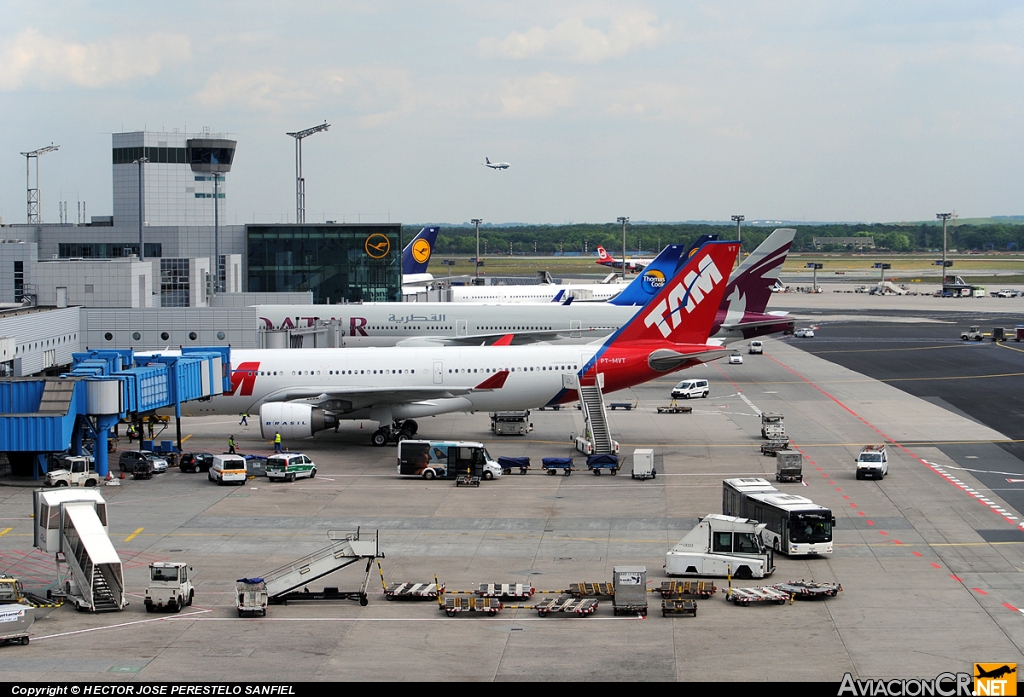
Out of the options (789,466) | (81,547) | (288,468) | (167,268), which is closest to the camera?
(81,547)

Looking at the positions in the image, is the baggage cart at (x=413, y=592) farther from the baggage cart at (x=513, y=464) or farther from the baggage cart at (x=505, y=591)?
the baggage cart at (x=513, y=464)

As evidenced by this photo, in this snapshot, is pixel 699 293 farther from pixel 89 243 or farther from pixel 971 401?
pixel 89 243

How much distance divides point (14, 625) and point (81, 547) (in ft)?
13.8

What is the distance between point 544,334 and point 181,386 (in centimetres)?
3533

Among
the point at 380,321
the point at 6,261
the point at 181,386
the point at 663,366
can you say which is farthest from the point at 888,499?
the point at 6,261

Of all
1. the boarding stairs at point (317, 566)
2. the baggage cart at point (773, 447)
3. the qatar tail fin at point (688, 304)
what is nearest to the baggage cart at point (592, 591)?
the boarding stairs at point (317, 566)

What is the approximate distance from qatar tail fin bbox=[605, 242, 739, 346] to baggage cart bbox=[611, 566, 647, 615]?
2943 cm

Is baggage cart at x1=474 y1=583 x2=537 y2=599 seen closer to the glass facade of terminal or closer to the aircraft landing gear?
the aircraft landing gear

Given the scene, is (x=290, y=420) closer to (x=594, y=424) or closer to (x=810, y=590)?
(x=594, y=424)

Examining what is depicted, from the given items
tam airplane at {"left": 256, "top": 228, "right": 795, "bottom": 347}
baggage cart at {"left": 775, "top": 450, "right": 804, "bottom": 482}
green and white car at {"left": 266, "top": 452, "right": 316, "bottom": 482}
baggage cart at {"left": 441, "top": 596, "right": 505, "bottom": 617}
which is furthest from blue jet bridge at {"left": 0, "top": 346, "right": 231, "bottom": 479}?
baggage cart at {"left": 775, "top": 450, "right": 804, "bottom": 482}

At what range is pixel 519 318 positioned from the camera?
89125mm

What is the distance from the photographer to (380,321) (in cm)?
8644

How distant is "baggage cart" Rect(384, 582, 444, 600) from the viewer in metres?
33.0

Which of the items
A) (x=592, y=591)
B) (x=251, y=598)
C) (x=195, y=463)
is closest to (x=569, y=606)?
(x=592, y=591)
